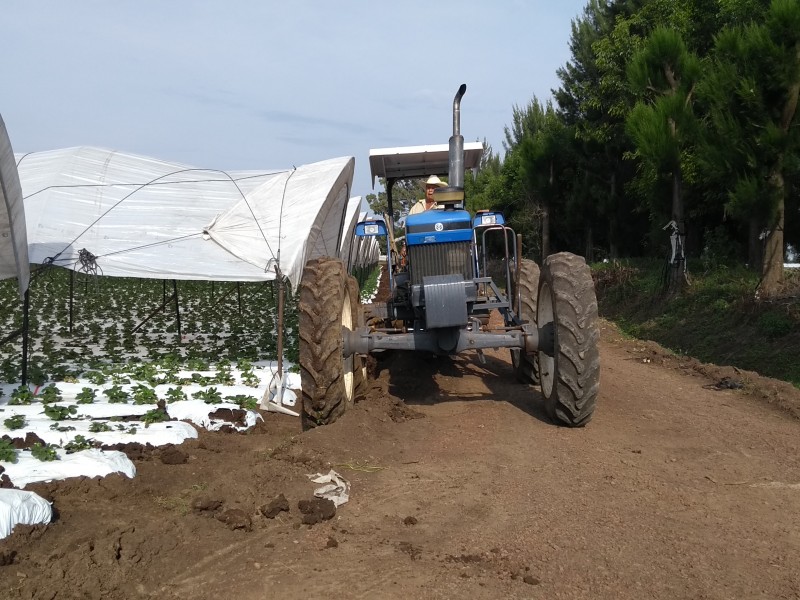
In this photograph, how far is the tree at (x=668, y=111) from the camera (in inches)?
622

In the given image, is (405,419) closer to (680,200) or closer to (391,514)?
(391,514)

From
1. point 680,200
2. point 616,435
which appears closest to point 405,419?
point 616,435

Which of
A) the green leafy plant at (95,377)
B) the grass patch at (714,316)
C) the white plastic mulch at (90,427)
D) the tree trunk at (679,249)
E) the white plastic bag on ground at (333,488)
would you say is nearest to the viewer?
the white plastic mulch at (90,427)

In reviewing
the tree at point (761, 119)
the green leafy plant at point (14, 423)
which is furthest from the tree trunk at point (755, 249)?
the green leafy plant at point (14, 423)

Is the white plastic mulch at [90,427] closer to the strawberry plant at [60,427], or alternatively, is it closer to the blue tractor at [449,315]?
the strawberry plant at [60,427]

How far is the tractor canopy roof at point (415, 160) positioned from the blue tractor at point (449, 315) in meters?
1.90

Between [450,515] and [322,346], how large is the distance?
2.03 m

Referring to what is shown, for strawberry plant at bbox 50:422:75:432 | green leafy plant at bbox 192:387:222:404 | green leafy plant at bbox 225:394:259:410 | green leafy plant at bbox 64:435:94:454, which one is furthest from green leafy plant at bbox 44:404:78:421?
green leafy plant at bbox 225:394:259:410

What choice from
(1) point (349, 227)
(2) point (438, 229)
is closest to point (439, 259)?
(2) point (438, 229)

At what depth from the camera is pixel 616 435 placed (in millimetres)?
6387

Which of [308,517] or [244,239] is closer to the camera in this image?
[308,517]

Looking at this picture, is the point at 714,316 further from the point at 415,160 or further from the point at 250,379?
the point at 250,379

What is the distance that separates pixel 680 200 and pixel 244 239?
35.6ft

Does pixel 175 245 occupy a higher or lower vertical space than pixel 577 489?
higher
